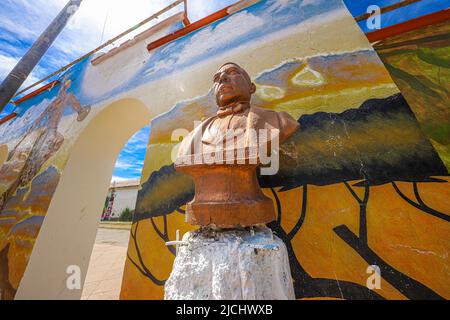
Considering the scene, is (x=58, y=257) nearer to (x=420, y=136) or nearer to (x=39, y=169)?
(x=39, y=169)

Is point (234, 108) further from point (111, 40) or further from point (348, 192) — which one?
point (111, 40)

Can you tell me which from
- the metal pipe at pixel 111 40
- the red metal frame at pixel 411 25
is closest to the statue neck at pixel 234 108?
the red metal frame at pixel 411 25

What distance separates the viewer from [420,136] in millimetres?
1189

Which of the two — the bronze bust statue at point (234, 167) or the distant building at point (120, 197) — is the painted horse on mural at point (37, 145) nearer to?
the bronze bust statue at point (234, 167)

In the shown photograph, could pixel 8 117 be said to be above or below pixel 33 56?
above

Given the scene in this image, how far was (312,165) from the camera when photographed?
138cm

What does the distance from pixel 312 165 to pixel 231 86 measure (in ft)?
2.64

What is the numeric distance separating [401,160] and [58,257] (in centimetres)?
382

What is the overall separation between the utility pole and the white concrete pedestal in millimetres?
3210

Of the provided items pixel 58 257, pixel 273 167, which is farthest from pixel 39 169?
pixel 273 167

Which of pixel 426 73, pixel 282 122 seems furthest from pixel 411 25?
pixel 282 122

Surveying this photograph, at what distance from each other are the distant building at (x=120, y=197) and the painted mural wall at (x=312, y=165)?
12088 mm

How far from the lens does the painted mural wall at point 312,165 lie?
1.08 meters

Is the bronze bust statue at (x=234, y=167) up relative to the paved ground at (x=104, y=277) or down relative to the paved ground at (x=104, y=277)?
up
